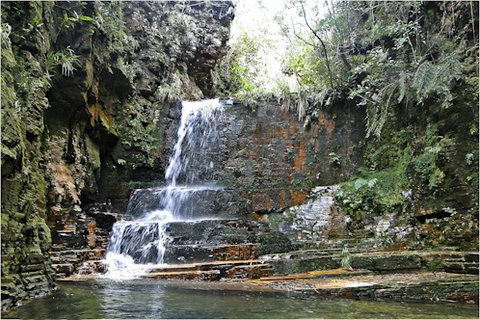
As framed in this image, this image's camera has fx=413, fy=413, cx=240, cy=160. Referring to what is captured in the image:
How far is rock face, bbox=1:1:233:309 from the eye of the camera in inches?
210

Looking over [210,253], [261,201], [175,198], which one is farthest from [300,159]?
[210,253]

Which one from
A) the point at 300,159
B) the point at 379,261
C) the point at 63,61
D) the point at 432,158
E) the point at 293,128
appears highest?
the point at 63,61

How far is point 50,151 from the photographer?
962 cm

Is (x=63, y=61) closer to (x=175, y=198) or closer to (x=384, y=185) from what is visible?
(x=175, y=198)

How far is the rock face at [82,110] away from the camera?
5344mm

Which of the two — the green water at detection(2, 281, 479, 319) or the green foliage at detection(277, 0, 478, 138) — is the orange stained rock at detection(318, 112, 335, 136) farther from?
the green water at detection(2, 281, 479, 319)

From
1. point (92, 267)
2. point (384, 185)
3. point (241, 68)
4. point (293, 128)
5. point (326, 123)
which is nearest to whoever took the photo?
point (92, 267)

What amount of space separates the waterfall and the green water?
2.53 metres

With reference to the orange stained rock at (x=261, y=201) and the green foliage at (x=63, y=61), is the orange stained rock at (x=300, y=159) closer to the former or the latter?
the orange stained rock at (x=261, y=201)

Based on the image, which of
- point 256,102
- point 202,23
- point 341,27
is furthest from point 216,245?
point 202,23

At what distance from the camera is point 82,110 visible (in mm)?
10281

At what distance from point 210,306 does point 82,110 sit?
7.10 m

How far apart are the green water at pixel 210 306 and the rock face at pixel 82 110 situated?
1.74 ft

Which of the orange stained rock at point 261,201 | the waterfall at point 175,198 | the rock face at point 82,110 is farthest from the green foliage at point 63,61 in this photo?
the orange stained rock at point 261,201
